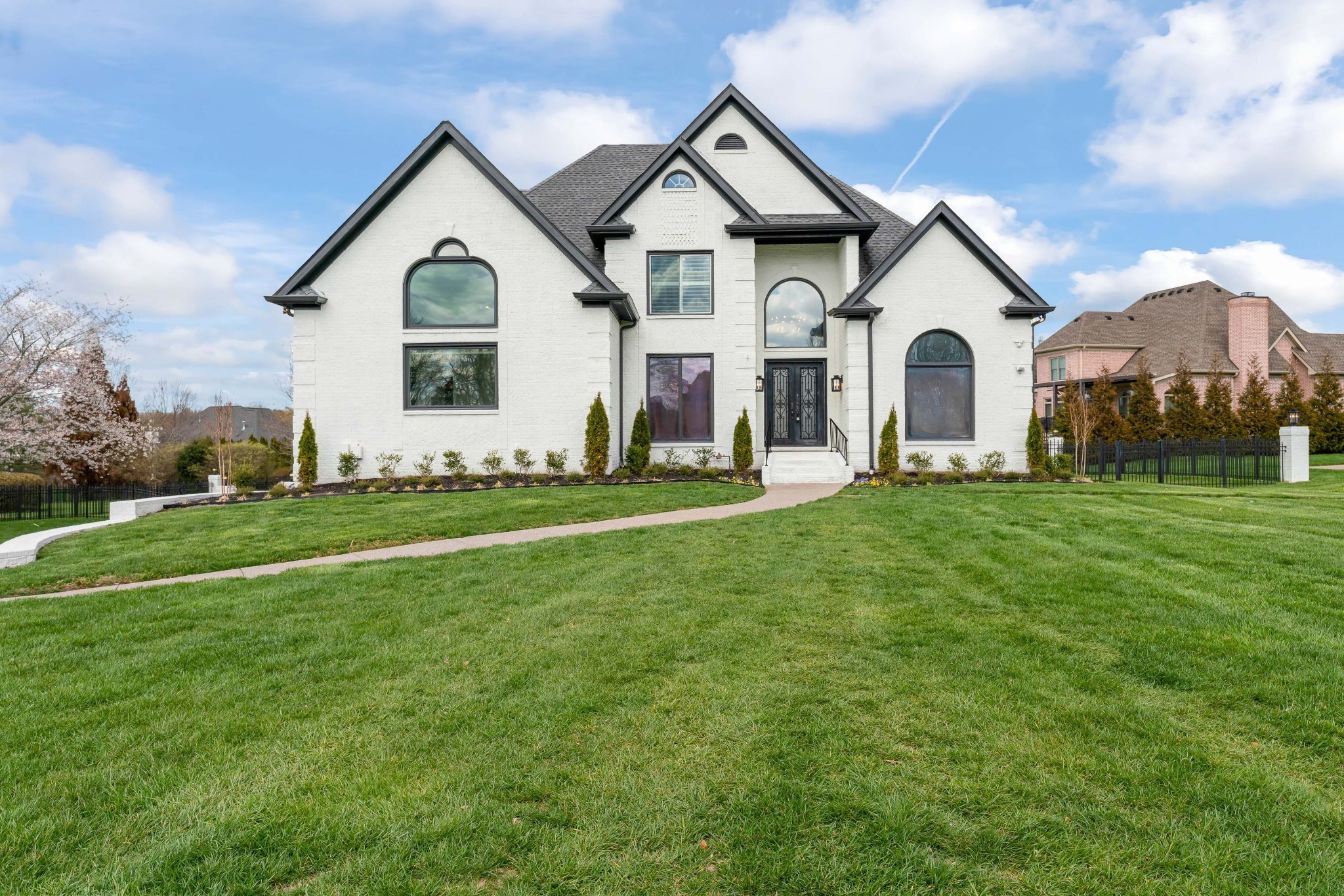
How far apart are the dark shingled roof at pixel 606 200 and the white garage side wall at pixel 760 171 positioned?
26.4 inches

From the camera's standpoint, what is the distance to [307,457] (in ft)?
50.3

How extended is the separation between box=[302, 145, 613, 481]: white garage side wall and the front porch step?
442 cm

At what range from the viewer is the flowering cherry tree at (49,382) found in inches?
760

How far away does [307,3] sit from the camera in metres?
11.0

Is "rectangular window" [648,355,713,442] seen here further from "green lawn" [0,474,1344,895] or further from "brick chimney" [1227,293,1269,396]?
"brick chimney" [1227,293,1269,396]

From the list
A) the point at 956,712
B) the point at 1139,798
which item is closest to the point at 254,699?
the point at 956,712

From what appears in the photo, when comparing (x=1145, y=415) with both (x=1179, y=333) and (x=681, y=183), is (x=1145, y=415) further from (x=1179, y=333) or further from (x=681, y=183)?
(x=681, y=183)

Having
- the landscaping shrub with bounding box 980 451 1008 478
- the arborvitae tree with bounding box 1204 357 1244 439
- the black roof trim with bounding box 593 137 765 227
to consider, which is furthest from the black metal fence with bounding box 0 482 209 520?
the arborvitae tree with bounding box 1204 357 1244 439

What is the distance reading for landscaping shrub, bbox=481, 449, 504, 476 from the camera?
15649mm

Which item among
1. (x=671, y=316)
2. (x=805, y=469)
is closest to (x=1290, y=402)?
(x=805, y=469)

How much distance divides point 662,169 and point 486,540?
38.5 feet

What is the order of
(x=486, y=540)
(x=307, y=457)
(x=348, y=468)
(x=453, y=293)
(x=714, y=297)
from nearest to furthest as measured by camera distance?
(x=486, y=540) < (x=307, y=457) < (x=348, y=468) < (x=453, y=293) < (x=714, y=297)

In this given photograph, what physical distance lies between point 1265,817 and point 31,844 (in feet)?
15.2

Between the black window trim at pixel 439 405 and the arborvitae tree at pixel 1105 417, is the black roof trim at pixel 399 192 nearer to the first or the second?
the black window trim at pixel 439 405
